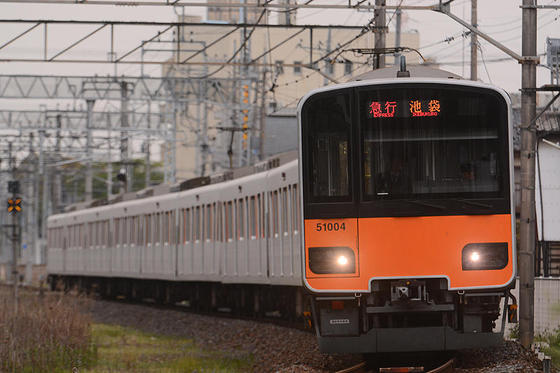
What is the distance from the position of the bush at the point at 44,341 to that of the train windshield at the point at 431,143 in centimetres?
410

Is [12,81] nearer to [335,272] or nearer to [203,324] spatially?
[203,324]

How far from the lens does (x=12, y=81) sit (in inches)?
1494

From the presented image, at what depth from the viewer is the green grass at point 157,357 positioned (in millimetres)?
14664

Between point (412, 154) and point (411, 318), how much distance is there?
5.51 ft

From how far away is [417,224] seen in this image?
1180 cm

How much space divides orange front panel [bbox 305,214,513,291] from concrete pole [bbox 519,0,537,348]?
293 cm

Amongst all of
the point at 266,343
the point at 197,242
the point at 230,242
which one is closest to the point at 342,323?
the point at 266,343

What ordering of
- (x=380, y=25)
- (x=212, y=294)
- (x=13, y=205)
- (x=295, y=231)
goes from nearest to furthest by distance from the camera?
(x=295, y=231) < (x=380, y=25) < (x=212, y=294) < (x=13, y=205)

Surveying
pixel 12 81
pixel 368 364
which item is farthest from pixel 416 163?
pixel 12 81

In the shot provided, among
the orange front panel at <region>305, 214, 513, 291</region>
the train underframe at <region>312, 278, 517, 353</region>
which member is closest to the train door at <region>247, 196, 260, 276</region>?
the train underframe at <region>312, 278, 517, 353</region>

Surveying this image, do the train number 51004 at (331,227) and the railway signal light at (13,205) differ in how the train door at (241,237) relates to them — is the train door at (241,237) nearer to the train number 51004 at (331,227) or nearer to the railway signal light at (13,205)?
the railway signal light at (13,205)

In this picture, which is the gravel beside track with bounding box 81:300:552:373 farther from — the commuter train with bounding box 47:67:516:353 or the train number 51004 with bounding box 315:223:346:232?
the train number 51004 with bounding box 315:223:346:232

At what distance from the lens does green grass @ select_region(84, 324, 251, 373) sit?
48.1 feet

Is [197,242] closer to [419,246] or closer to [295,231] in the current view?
[295,231]
